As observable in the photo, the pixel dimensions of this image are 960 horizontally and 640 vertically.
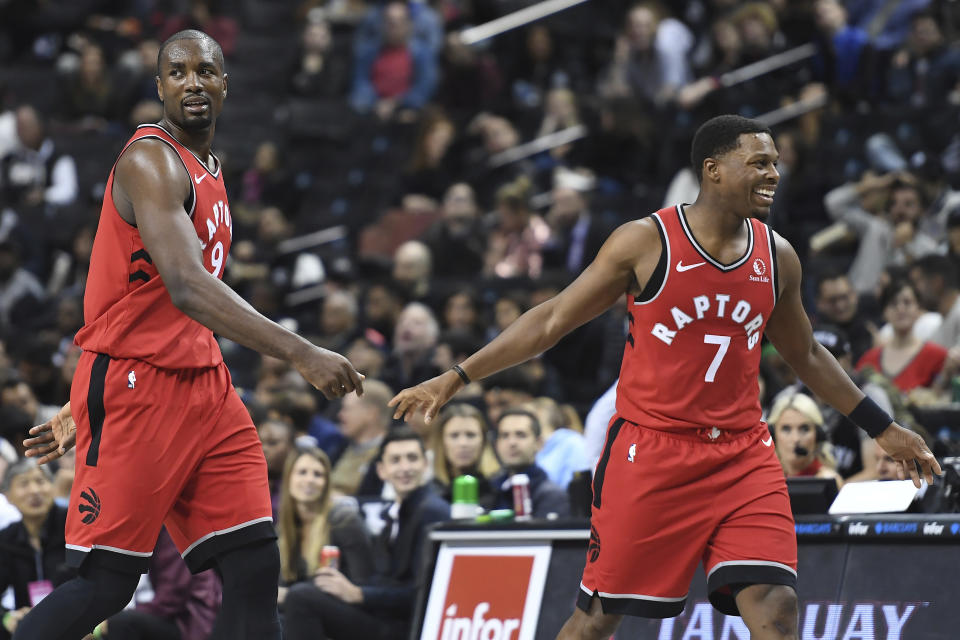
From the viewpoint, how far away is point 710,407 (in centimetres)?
500

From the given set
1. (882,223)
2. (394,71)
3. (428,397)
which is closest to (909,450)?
(428,397)

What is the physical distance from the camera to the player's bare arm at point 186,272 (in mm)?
4332

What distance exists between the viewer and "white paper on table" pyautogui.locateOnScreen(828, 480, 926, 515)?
236 inches

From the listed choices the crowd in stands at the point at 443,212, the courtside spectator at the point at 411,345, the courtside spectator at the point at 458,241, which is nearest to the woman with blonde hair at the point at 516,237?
the crowd in stands at the point at 443,212

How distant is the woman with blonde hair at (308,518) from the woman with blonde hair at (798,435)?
2162mm

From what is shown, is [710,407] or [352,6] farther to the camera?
[352,6]

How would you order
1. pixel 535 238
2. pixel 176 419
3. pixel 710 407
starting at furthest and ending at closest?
pixel 535 238, pixel 710 407, pixel 176 419

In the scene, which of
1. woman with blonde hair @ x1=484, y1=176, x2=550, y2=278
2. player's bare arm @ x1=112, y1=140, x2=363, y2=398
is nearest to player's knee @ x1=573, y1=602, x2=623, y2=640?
player's bare arm @ x1=112, y1=140, x2=363, y2=398

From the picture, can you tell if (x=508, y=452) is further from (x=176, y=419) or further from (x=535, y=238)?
(x=535, y=238)

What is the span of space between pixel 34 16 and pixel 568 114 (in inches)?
284

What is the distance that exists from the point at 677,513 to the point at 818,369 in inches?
30.3

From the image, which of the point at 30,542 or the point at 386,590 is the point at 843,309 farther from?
the point at 30,542

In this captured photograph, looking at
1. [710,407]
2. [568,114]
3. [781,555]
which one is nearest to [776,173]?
[710,407]

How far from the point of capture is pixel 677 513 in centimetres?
498
